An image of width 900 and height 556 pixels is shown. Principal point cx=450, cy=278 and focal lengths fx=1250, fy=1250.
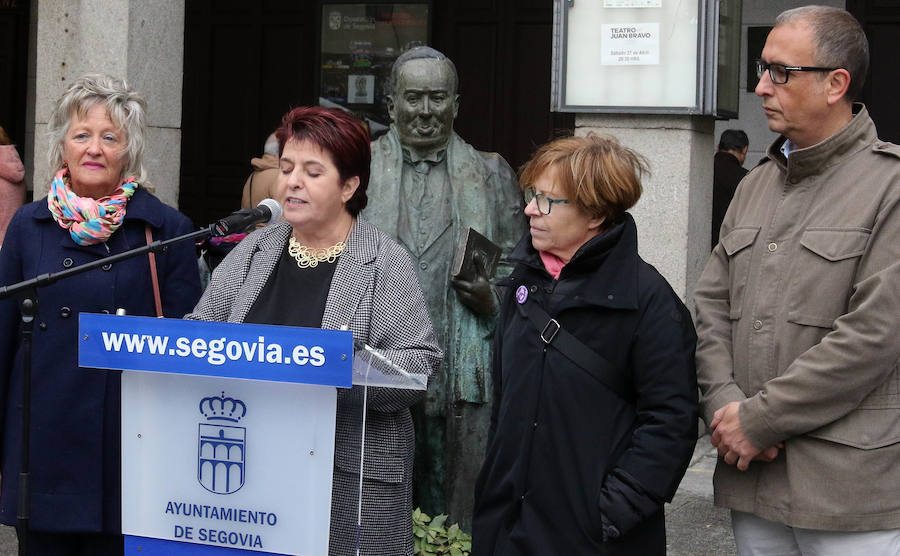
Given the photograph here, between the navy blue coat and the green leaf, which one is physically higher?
the navy blue coat

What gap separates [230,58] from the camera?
11336mm

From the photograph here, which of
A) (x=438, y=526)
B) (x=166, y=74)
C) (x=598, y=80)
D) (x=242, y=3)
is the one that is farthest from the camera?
(x=242, y=3)

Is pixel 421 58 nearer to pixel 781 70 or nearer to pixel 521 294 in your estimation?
pixel 521 294

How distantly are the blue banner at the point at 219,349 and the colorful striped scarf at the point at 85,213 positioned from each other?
61cm

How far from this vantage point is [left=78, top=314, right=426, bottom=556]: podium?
9.97 feet

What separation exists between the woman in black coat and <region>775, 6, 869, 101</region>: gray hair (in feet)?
1.82

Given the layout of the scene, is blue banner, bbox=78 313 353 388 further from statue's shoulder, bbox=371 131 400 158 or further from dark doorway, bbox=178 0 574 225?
dark doorway, bbox=178 0 574 225

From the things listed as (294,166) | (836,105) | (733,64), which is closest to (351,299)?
(294,166)

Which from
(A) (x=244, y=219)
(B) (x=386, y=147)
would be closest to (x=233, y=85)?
(B) (x=386, y=147)

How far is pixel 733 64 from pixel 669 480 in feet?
14.2

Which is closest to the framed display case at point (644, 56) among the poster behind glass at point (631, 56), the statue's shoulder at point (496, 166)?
the poster behind glass at point (631, 56)

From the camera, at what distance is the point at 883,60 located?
966 cm

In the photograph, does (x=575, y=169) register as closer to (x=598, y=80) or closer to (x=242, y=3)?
(x=598, y=80)

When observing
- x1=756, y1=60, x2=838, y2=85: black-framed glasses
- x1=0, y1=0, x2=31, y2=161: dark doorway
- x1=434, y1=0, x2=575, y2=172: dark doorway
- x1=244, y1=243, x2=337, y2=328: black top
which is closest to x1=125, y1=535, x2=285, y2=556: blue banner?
x1=244, y1=243, x2=337, y2=328: black top
